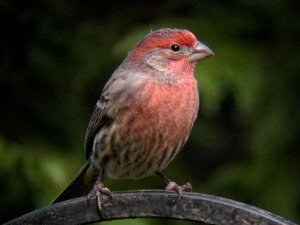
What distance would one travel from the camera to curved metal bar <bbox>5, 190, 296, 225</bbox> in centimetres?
Answer: 365

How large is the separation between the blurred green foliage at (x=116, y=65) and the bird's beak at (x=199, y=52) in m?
0.31

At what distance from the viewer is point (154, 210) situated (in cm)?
383

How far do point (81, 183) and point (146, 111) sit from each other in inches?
27.3

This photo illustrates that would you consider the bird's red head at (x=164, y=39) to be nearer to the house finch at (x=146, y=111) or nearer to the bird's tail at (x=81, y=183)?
the house finch at (x=146, y=111)

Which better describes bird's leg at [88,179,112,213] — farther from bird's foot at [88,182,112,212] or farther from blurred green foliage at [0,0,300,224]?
blurred green foliage at [0,0,300,224]

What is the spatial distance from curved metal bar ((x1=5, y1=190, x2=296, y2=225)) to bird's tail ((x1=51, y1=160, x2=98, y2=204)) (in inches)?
52.8

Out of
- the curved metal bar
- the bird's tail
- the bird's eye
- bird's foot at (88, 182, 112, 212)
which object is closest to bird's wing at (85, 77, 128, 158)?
the bird's tail

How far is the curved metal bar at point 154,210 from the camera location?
3.65 m

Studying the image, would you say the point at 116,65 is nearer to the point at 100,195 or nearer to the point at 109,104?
the point at 109,104

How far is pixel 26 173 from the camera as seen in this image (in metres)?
5.45

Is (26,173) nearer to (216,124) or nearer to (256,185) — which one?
(256,185)

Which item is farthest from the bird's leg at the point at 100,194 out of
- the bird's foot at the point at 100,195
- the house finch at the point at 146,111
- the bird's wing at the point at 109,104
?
the bird's wing at the point at 109,104

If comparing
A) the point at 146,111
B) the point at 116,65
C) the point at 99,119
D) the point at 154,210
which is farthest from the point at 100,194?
the point at 116,65

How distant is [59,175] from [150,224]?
584 mm
